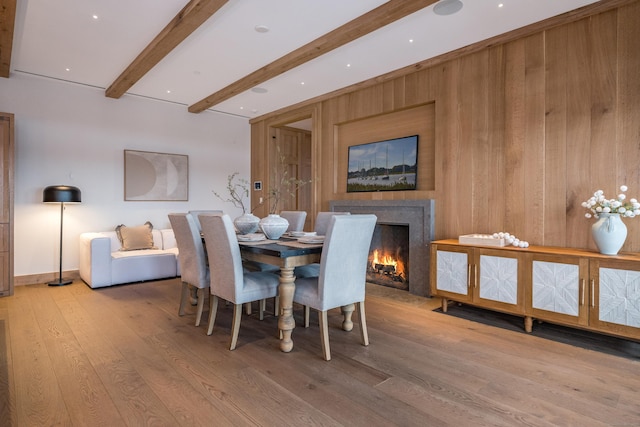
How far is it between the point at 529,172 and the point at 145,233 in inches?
192

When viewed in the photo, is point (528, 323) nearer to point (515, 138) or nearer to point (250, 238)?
point (515, 138)

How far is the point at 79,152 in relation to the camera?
16.4ft

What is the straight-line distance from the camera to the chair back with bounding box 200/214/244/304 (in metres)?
2.51

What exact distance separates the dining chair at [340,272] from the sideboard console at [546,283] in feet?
3.98

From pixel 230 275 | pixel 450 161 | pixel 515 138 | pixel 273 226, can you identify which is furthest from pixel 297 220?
pixel 515 138

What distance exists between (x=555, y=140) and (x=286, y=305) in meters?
2.79

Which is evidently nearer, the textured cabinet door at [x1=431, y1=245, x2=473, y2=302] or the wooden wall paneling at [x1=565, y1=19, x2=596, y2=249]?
the wooden wall paneling at [x1=565, y1=19, x2=596, y2=249]

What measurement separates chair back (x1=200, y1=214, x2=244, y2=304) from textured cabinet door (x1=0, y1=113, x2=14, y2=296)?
302cm

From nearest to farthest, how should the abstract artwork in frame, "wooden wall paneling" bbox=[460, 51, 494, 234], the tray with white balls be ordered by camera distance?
the tray with white balls → "wooden wall paneling" bbox=[460, 51, 494, 234] → the abstract artwork in frame

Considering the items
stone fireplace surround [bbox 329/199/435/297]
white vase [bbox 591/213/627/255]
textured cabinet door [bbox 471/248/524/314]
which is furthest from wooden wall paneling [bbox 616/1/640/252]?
stone fireplace surround [bbox 329/199/435/297]

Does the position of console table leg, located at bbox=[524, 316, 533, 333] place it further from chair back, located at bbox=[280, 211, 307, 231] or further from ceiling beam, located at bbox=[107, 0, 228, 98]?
ceiling beam, located at bbox=[107, 0, 228, 98]

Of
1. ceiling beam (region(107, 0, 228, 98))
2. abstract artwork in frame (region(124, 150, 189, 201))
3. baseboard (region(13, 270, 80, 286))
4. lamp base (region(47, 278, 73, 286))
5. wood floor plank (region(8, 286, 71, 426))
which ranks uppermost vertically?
ceiling beam (region(107, 0, 228, 98))

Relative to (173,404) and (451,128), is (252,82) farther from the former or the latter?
(173,404)

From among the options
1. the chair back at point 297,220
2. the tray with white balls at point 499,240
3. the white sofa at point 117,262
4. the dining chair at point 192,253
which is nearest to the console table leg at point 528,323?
the tray with white balls at point 499,240
